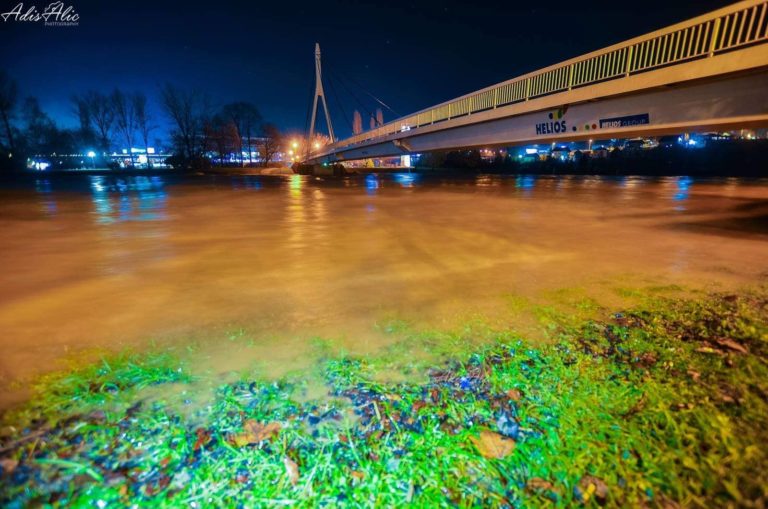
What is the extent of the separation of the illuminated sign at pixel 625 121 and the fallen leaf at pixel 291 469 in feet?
57.7

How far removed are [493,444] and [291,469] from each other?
4.71 ft

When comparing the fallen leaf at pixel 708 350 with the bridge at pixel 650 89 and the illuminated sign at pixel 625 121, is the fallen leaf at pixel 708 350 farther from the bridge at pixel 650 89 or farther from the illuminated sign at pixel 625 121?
the illuminated sign at pixel 625 121

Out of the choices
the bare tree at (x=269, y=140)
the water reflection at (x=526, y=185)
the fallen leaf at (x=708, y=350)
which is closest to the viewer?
the fallen leaf at (x=708, y=350)

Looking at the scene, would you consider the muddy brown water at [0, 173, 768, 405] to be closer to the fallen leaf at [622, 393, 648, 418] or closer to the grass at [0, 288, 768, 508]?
the grass at [0, 288, 768, 508]

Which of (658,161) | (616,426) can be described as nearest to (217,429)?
(616,426)

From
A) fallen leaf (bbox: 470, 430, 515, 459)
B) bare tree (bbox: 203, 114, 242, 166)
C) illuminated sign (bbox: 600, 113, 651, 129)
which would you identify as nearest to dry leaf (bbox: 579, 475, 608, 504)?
fallen leaf (bbox: 470, 430, 515, 459)

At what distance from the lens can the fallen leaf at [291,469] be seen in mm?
2412

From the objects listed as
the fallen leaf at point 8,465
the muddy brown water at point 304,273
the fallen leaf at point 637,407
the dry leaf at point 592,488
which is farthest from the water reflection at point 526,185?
the fallen leaf at point 8,465

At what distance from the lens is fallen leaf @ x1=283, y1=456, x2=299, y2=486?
241cm

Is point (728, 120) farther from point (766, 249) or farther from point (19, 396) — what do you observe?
point (19, 396)

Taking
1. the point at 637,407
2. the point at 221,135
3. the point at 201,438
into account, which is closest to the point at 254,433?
the point at 201,438

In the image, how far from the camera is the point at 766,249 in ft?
27.2

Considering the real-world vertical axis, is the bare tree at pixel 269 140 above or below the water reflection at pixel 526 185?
above

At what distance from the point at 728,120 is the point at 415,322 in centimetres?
1443
